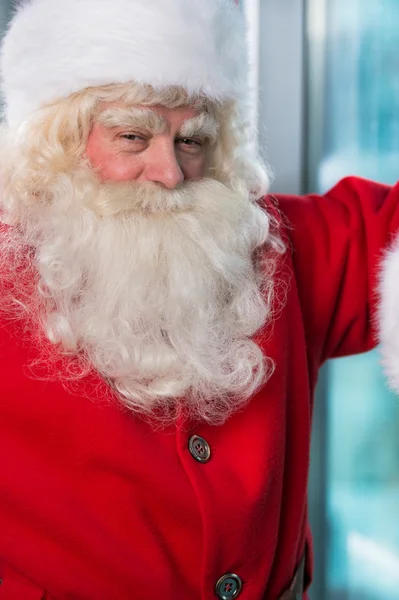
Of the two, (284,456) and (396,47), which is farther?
(396,47)

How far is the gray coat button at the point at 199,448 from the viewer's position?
4.36 feet

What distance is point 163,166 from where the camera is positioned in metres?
1.40

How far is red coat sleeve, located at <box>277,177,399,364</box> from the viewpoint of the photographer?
1.60 metres

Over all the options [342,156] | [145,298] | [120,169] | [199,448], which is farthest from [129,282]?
[342,156]

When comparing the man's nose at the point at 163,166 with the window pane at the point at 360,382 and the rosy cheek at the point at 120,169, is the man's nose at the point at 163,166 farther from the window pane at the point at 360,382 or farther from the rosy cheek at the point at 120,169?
the window pane at the point at 360,382

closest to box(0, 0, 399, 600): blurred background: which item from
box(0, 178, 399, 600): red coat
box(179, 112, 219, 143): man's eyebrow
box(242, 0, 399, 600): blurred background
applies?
box(242, 0, 399, 600): blurred background

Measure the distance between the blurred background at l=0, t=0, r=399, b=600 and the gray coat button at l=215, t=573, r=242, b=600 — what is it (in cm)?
83

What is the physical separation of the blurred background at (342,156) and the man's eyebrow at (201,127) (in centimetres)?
40

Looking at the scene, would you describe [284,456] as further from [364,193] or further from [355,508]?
[355,508]

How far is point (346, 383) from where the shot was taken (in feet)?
6.95

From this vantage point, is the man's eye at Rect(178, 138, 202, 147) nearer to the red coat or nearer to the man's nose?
the man's nose

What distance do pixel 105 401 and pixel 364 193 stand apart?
0.78 meters

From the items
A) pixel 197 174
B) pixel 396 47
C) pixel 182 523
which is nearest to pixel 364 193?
pixel 197 174

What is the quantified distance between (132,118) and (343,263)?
59 centimetres
